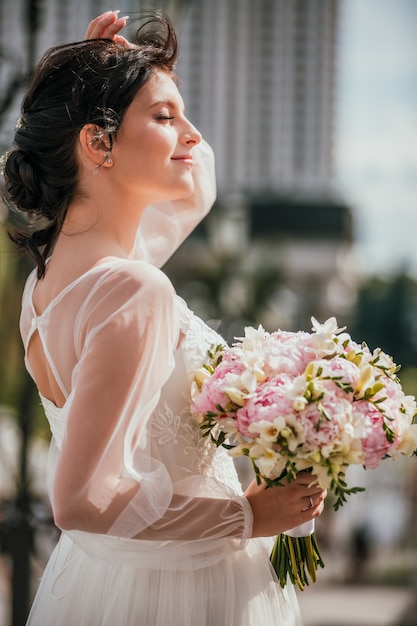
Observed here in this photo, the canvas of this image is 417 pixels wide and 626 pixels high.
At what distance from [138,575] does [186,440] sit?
0.28 m

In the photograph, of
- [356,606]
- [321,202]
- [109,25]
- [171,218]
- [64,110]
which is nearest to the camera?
[64,110]

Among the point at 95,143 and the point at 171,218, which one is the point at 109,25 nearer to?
the point at 95,143

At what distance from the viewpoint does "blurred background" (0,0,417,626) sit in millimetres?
24734

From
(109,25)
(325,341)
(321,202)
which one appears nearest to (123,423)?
(325,341)

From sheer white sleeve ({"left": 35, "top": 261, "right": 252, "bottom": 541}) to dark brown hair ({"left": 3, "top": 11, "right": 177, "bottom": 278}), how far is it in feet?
0.95

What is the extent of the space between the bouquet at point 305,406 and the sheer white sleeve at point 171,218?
584mm

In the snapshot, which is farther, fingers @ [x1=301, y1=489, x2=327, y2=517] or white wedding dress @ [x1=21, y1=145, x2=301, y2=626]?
fingers @ [x1=301, y1=489, x2=327, y2=517]

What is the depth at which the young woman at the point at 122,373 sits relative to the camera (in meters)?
1.83

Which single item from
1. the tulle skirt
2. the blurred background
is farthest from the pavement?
the tulle skirt

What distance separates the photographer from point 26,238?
90.2 inches

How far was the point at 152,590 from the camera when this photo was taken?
6.53 ft

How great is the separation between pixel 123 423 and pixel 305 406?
0.34 m

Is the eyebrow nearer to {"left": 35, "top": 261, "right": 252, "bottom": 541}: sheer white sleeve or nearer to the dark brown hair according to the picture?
the dark brown hair

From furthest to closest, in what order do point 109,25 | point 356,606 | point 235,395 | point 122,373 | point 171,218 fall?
point 356,606, point 171,218, point 109,25, point 235,395, point 122,373
